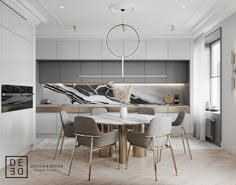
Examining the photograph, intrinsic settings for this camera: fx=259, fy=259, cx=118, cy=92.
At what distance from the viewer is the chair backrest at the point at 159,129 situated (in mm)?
3432

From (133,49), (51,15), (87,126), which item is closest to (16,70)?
(51,15)

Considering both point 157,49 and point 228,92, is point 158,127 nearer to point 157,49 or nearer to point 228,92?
point 228,92

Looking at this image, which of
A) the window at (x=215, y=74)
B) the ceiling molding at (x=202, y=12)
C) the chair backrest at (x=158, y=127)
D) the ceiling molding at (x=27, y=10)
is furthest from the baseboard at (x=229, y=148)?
the ceiling molding at (x=27, y=10)

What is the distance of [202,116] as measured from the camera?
5.82 m

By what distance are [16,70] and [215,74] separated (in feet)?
13.9

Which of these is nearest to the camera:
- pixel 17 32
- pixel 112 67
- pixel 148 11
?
pixel 17 32

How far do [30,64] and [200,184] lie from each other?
362 centimetres

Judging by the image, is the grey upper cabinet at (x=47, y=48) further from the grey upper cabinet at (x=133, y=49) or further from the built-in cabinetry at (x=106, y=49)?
the grey upper cabinet at (x=133, y=49)

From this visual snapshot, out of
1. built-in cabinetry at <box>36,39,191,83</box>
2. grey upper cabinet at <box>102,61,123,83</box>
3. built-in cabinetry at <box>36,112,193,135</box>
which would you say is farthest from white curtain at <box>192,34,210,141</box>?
built-in cabinetry at <box>36,112,193,135</box>

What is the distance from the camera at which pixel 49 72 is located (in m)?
6.66

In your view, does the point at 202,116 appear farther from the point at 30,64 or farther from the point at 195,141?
the point at 30,64

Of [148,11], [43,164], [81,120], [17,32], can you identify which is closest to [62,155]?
[43,164]

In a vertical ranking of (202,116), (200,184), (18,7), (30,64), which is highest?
(18,7)

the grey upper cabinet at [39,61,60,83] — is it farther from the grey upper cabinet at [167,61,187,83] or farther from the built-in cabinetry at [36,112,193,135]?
the grey upper cabinet at [167,61,187,83]
